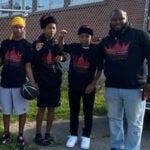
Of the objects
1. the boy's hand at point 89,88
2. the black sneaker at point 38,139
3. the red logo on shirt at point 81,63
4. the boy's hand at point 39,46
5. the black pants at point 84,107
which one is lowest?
the black sneaker at point 38,139

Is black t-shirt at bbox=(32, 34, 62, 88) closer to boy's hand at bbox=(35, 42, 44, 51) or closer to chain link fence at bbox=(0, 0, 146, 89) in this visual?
boy's hand at bbox=(35, 42, 44, 51)

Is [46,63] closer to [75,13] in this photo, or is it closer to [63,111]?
[63,111]

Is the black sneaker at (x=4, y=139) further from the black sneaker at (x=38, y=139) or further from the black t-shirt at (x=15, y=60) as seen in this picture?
the black t-shirt at (x=15, y=60)

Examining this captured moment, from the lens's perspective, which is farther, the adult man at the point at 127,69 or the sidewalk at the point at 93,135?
the sidewalk at the point at 93,135

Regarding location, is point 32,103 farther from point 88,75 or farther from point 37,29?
point 37,29

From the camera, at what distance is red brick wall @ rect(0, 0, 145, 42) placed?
686 inches

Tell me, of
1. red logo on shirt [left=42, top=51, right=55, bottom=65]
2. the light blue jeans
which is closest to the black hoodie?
the light blue jeans

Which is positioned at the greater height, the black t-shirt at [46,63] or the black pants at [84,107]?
the black t-shirt at [46,63]

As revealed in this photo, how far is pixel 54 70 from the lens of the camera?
701cm

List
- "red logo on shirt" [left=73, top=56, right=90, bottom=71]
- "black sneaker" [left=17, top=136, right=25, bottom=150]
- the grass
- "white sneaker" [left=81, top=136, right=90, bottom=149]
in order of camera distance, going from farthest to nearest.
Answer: the grass, "white sneaker" [left=81, top=136, right=90, bottom=149], "red logo on shirt" [left=73, top=56, right=90, bottom=71], "black sneaker" [left=17, top=136, right=25, bottom=150]

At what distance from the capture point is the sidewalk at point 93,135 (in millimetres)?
7133

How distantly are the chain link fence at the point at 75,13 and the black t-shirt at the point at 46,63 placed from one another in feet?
32.8

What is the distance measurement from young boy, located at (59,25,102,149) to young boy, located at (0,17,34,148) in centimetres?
57

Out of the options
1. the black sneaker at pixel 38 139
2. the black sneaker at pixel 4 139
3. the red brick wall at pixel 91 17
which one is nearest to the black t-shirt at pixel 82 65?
the black sneaker at pixel 38 139
